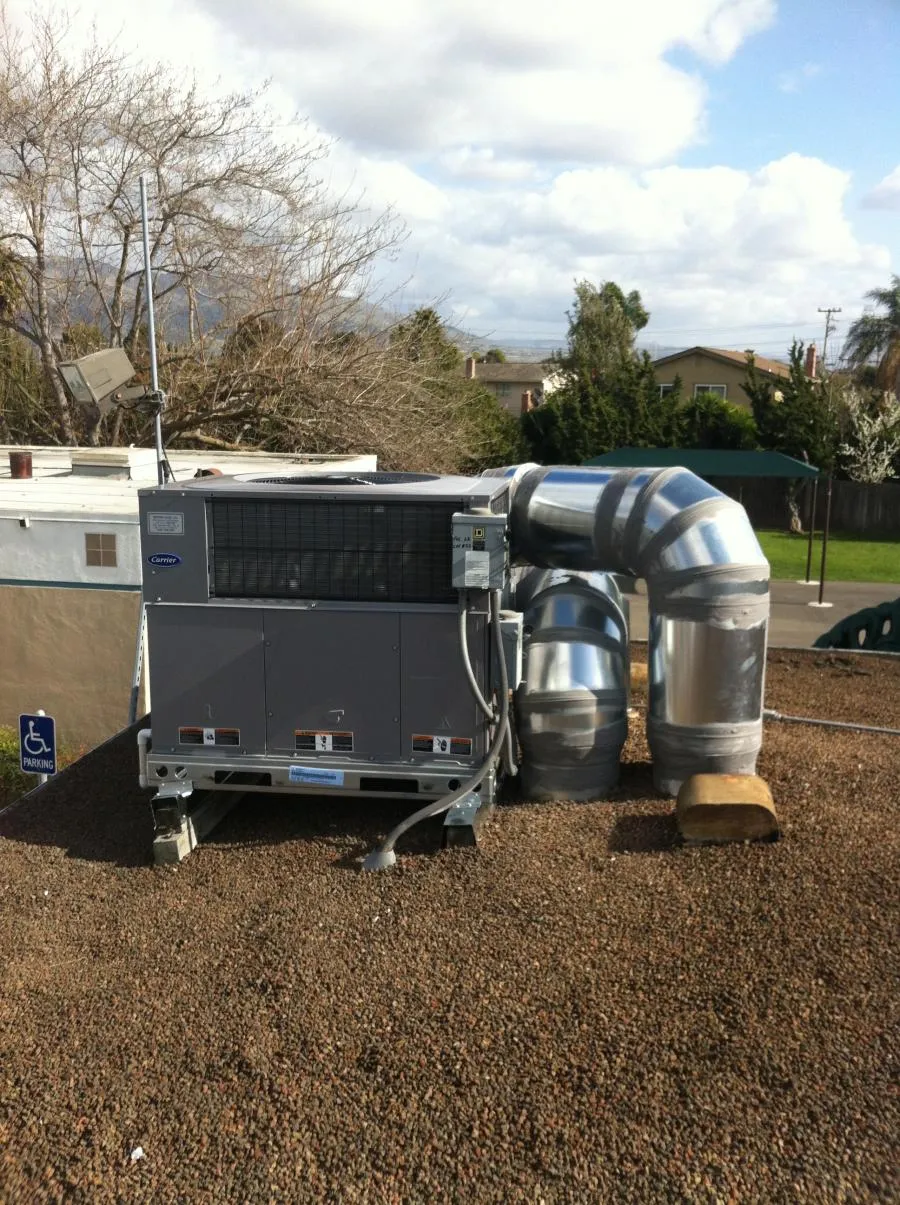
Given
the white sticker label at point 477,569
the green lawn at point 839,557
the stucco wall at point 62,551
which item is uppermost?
the white sticker label at point 477,569

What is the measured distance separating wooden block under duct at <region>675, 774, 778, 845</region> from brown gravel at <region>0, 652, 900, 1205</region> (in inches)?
4.6

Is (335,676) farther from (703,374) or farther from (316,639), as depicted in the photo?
(703,374)

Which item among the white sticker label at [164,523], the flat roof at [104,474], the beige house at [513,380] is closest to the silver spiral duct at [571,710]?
the white sticker label at [164,523]

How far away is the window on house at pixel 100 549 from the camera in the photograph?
12359 mm

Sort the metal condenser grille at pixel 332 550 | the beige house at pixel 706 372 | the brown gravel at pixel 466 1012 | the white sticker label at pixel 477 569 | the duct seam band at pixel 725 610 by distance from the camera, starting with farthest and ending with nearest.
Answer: the beige house at pixel 706 372 < the duct seam band at pixel 725 610 < the metal condenser grille at pixel 332 550 < the white sticker label at pixel 477 569 < the brown gravel at pixel 466 1012

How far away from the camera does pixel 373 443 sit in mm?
21141

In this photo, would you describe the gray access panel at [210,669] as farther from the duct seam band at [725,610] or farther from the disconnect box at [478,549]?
the duct seam band at [725,610]

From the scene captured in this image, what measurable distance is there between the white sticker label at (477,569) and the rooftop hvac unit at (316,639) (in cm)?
15

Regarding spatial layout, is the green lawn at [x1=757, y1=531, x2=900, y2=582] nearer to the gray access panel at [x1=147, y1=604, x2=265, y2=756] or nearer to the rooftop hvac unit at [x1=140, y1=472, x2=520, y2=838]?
the rooftop hvac unit at [x1=140, y1=472, x2=520, y2=838]

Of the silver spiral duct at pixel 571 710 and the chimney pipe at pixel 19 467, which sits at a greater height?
the chimney pipe at pixel 19 467

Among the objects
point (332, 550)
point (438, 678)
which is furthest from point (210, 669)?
point (438, 678)

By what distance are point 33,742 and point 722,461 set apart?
2081 cm

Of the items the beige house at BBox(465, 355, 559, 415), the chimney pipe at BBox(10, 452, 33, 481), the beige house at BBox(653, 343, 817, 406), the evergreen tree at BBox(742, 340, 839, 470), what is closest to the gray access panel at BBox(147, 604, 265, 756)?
the chimney pipe at BBox(10, 452, 33, 481)

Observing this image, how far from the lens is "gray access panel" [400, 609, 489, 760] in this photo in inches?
242
